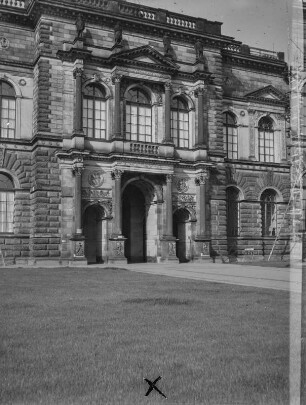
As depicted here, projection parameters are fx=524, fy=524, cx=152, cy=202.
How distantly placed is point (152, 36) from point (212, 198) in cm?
1045

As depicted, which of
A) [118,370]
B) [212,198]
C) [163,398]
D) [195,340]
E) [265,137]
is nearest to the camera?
[163,398]

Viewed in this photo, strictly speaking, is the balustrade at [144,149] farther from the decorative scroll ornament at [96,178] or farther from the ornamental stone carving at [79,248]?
the ornamental stone carving at [79,248]

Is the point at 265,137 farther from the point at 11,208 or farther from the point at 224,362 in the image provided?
the point at 224,362

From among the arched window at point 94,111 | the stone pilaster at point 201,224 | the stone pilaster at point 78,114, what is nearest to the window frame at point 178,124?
the stone pilaster at point 201,224

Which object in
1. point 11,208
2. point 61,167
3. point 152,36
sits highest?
point 152,36

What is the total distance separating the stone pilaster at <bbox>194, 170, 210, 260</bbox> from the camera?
1224 inches

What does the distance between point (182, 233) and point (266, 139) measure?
1001cm

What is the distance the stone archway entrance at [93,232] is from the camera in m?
29.7

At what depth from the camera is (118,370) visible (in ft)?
17.4

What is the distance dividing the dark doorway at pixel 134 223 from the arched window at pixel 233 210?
604cm

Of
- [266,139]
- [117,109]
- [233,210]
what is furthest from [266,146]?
[117,109]

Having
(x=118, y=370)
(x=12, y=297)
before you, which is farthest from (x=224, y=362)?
(x=12, y=297)

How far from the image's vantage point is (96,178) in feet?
94.5

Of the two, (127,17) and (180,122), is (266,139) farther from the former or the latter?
(127,17)
